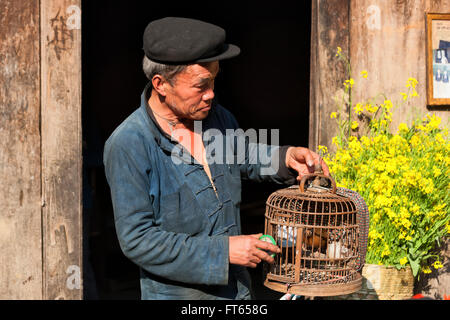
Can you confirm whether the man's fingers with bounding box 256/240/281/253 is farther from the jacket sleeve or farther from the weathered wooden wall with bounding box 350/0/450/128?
the weathered wooden wall with bounding box 350/0/450/128

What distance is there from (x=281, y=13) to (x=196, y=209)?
6214 mm

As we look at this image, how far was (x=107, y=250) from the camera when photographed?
662 centimetres

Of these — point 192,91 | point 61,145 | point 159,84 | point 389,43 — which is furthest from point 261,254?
point 389,43

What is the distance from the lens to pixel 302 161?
2.74 m

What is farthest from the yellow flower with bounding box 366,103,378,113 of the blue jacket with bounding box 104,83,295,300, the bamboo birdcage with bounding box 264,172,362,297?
the blue jacket with bounding box 104,83,295,300

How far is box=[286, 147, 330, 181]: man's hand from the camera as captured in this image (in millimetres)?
2664

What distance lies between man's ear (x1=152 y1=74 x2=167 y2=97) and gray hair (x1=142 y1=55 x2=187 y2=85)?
17mm

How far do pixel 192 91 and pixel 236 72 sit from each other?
611 cm

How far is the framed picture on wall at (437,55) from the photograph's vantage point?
11.5ft

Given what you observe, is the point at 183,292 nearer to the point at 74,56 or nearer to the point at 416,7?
the point at 74,56

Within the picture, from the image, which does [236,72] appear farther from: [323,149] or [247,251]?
[247,251]

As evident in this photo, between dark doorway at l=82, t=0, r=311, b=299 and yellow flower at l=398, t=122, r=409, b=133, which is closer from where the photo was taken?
yellow flower at l=398, t=122, r=409, b=133

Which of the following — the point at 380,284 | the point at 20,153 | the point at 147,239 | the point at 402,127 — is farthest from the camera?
the point at 402,127

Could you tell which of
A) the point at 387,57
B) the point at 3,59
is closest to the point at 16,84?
the point at 3,59
